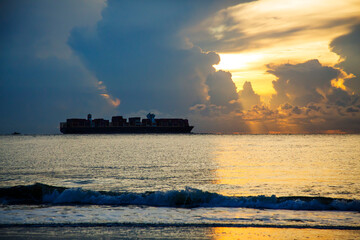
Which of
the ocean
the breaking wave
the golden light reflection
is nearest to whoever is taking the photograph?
the golden light reflection

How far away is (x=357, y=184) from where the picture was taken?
21.4m

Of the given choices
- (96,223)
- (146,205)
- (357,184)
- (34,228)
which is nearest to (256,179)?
(357,184)

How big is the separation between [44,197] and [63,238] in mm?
7969

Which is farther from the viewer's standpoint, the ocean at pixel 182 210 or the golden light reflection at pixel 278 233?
the ocean at pixel 182 210

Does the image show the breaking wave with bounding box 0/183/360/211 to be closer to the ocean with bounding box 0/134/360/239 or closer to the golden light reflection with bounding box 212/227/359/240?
the ocean with bounding box 0/134/360/239

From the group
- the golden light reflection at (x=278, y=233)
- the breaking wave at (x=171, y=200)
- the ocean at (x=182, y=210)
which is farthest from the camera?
the breaking wave at (x=171, y=200)

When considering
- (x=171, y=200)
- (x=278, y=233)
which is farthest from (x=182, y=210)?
(x=278, y=233)

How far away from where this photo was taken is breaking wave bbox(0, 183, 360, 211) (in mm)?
14500

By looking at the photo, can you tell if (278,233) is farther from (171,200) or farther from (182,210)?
(171,200)

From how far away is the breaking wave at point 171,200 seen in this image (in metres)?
14.5

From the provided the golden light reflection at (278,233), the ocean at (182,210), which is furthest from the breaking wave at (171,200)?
the golden light reflection at (278,233)

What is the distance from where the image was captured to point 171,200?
50.7ft

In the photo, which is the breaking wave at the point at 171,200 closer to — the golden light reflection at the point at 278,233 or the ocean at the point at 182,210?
the ocean at the point at 182,210

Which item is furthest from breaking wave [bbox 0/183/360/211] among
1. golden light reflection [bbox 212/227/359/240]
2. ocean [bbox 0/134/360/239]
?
golden light reflection [bbox 212/227/359/240]
